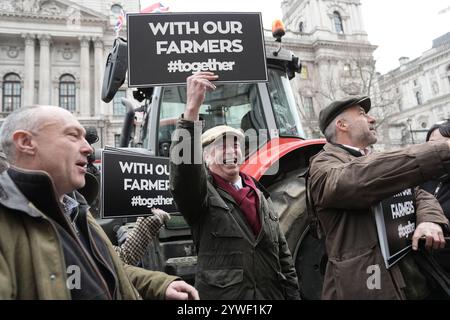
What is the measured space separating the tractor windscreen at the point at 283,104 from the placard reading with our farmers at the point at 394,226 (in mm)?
1951

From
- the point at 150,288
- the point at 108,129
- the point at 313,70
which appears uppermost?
the point at 313,70

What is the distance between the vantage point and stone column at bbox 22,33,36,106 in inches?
1266

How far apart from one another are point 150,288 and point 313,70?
1717 inches

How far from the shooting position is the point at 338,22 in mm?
46250

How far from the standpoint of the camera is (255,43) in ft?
8.84

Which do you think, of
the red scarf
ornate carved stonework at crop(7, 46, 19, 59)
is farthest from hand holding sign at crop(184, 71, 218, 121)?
ornate carved stonework at crop(7, 46, 19, 59)

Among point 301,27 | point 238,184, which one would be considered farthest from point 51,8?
point 238,184

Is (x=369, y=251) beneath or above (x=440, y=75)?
beneath

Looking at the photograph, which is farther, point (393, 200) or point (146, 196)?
point (146, 196)

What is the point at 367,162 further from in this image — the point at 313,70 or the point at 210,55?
the point at 313,70

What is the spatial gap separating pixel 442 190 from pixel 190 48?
88.8 inches

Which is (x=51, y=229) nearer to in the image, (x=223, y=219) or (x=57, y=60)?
(x=223, y=219)

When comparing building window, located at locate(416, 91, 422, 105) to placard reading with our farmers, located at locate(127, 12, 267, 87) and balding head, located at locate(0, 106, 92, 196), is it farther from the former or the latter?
balding head, located at locate(0, 106, 92, 196)

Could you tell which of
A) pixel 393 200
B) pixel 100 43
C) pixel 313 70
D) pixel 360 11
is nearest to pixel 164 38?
pixel 393 200
